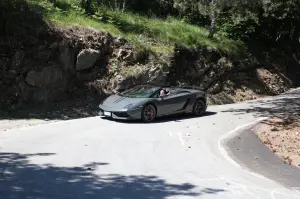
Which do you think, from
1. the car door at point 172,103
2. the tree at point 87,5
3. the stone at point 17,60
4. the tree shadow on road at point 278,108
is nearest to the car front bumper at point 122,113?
the car door at point 172,103

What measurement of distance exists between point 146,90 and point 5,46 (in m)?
5.30

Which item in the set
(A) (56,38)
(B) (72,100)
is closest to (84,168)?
(B) (72,100)

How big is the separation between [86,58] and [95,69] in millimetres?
611

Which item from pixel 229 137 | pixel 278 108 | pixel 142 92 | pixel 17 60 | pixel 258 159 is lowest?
pixel 258 159

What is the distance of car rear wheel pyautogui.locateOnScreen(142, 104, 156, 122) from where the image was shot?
1510cm

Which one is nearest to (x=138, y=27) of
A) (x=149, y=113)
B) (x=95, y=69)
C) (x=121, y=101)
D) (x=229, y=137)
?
(x=95, y=69)

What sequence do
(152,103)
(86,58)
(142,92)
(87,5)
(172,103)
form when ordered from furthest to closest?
(87,5) → (86,58) → (172,103) → (142,92) → (152,103)

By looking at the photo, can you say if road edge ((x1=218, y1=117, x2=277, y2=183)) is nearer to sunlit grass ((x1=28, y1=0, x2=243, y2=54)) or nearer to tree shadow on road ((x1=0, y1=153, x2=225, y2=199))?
tree shadow on road ((x1=0, y1=153, x2=225, y2=199))

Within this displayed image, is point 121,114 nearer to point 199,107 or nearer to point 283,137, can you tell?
point 199,107

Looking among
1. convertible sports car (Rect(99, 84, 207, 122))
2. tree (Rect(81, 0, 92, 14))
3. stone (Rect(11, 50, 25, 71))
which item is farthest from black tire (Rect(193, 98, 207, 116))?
tree (Rect(81, 0, 92, 14))

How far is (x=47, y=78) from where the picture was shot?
16984 millimetres

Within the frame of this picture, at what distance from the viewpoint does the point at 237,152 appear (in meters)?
11.3

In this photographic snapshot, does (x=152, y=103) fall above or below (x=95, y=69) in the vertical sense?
below

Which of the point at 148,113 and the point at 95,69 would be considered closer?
the point at 148,113
